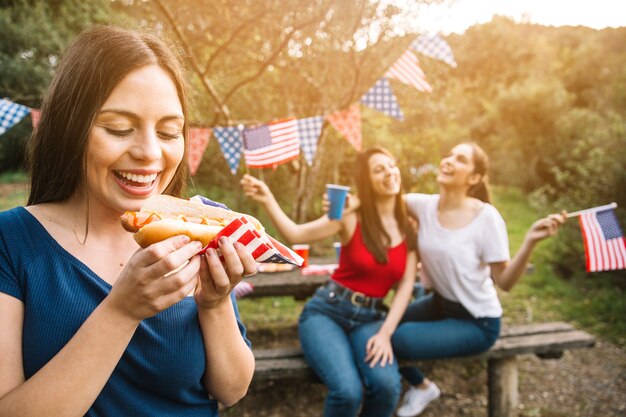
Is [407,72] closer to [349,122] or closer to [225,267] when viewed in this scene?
[349,122]

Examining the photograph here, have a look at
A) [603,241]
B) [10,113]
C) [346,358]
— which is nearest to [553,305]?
[603,241]

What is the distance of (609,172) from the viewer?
6.68 metres

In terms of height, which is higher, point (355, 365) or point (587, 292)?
point (355, 365)

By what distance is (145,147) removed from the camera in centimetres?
128

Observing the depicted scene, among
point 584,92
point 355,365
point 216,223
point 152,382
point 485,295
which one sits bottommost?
point 355,365

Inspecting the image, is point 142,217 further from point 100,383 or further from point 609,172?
point 609,172

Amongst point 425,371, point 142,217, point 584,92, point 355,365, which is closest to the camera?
point 142,217

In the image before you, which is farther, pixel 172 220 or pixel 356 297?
pixel 356 297

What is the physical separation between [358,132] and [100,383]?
4201mm

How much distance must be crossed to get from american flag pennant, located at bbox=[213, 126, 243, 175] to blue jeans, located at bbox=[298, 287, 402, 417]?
79.3 inches

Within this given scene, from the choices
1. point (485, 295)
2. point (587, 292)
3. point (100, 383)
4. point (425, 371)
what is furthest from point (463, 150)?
point (587, 292)

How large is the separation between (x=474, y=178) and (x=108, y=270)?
9.53 ft

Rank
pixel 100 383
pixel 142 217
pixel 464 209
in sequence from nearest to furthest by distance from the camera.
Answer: pixel 100 383
pixel 142 217
pixel 464 209

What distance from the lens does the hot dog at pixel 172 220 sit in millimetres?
1208
